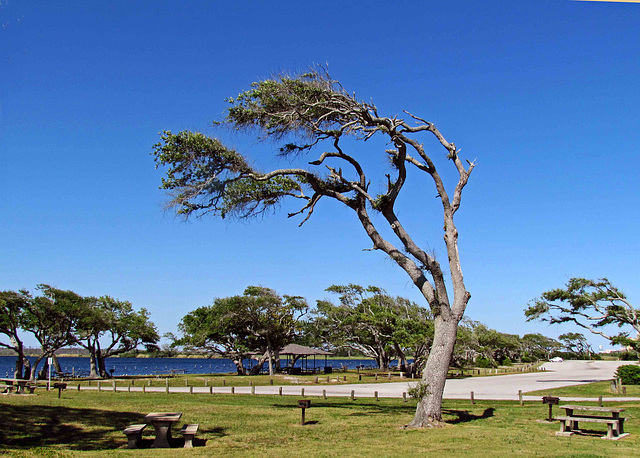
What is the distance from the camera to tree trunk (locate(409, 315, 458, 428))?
15.2 m

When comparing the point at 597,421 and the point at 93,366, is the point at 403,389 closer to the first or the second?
the point at 597,421

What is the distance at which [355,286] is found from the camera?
5869cm

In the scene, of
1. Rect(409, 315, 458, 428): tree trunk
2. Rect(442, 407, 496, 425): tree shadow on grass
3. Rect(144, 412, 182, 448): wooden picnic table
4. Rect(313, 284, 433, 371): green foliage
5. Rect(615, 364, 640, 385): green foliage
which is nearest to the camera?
Rect(144, 412, 182, 448): wooden picnic table

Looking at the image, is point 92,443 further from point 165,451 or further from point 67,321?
point 67,321

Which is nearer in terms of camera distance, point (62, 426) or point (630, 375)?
point (62, 426)

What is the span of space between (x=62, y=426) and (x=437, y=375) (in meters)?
10.8

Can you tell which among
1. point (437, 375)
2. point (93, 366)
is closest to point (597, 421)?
point (437, 375)

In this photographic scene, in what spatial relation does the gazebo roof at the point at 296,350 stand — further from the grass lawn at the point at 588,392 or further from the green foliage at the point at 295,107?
the green foliage at the point at 295,107

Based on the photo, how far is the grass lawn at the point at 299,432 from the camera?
38.3 ft

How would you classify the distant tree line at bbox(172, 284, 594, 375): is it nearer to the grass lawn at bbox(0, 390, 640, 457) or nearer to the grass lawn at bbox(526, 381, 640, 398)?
the grass lawn at bbox(526, 381, 640, 398)

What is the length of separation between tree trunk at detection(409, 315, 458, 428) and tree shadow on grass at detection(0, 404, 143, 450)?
324 inches

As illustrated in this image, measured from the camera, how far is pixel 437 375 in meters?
15.4

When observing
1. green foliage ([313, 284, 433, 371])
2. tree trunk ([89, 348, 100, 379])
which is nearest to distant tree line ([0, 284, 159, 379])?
tree trunk ([89, 348, 100, 379])

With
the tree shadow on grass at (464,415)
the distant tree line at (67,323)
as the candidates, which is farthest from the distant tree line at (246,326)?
the tree shadow on grass at (464,415)
